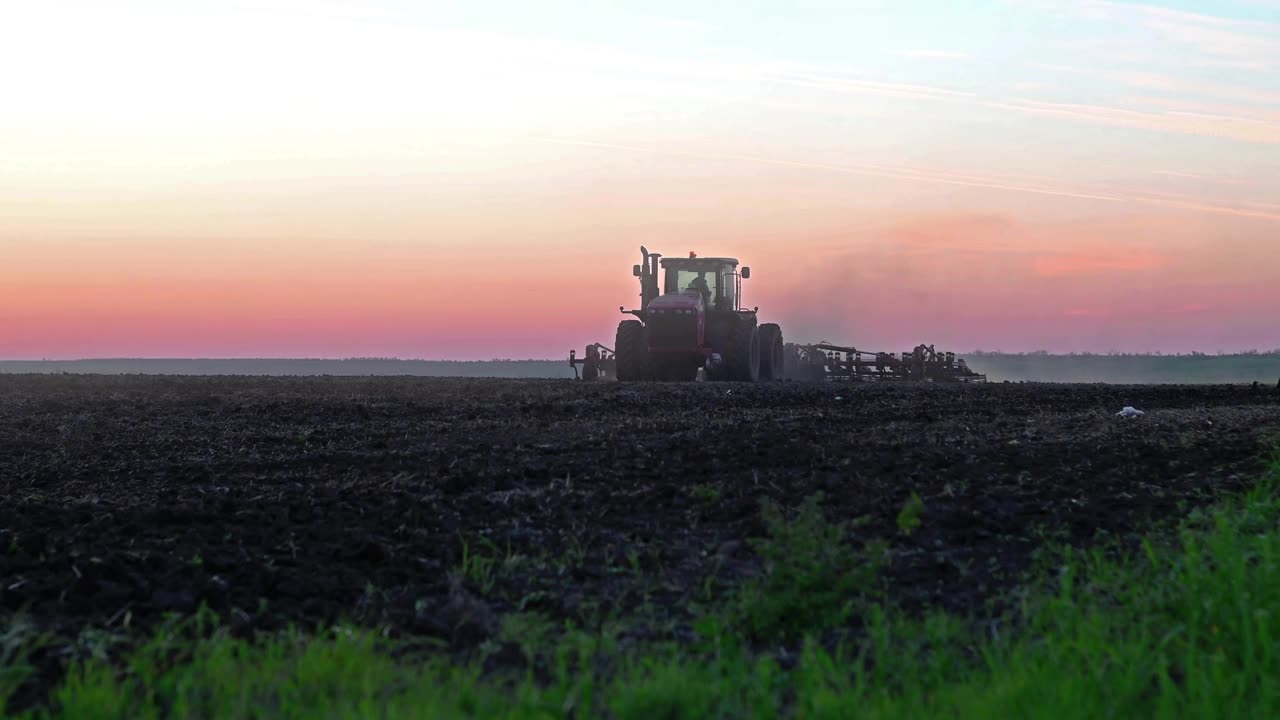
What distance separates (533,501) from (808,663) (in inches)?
141

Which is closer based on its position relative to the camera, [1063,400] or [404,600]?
[404,600]

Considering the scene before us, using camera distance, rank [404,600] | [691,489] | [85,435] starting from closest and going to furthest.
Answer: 1. [404,600]
2. [691,489]
3. [85,435]

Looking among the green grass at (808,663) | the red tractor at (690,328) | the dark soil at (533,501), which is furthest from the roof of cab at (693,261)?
the green grass at (808,663)

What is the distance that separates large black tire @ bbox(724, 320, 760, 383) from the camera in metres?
29.3

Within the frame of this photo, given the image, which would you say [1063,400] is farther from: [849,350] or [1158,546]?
[849,350]

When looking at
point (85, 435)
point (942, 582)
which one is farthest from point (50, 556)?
point (85, 435)

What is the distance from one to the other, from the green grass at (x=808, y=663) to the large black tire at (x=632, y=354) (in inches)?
927

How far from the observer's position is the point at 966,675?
4648 millimetres

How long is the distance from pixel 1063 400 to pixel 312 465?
12.6 meters

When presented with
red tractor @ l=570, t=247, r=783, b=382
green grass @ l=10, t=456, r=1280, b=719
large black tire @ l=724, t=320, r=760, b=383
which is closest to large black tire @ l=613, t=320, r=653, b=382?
red tractor @ l=570, t=247, r=783, b=382

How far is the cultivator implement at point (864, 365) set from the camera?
3978cm

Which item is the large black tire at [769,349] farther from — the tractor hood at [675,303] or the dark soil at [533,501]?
the dark soil at [533,501]

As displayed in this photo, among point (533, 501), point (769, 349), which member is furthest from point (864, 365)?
point (533, 501)

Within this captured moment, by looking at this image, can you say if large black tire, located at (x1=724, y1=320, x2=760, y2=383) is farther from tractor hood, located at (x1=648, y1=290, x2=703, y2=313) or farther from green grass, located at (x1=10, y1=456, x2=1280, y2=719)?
green grass, located at (x1=10, y1=456, x2=1280, y2=719)
